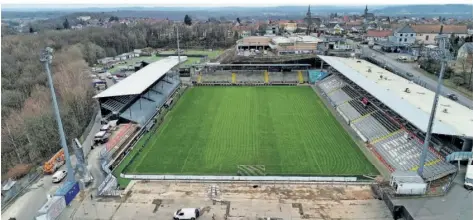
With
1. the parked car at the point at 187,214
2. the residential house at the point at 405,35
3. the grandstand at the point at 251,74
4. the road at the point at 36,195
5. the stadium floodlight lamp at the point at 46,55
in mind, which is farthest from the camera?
the residential house at the point at 405,35

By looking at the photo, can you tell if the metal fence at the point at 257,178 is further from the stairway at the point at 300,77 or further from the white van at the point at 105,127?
the stairway at the point at 300,77

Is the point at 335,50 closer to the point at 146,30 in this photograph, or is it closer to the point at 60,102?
the point at 60,102

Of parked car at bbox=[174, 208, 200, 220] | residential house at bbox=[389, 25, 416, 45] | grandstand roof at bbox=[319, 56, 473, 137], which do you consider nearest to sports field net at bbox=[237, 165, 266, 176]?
parked car at bbox=[174, 208, 200, 220]

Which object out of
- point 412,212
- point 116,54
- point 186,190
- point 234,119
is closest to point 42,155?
point 186,190

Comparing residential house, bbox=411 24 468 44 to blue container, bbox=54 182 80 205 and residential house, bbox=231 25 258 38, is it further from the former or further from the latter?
blue container, bbox=54 182 80 205

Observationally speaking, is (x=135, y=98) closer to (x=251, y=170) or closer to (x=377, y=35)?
(x=251, y=170)

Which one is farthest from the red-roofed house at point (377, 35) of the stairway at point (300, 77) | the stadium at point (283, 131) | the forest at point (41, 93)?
the forest at point (41, 93)
